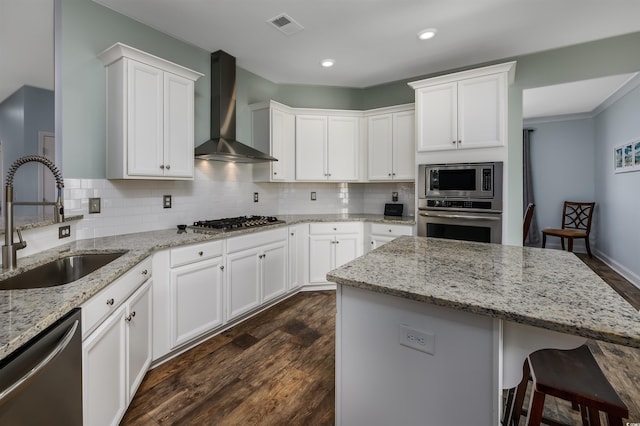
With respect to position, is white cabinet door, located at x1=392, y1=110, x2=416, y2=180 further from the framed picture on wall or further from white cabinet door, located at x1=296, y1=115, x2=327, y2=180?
the framed picture on wall

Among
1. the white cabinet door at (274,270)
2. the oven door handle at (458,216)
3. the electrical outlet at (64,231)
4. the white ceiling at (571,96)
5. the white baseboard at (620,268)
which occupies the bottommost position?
the white baseboard at (620,268)

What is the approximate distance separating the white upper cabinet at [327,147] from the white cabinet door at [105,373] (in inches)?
106

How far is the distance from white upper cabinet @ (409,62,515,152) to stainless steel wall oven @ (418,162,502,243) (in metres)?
0.24

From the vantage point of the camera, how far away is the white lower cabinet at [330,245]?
Answer: 3.63 meters

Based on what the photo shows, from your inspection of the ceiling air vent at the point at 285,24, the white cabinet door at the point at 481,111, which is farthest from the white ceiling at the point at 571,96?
the ceiling air vent at the point at 285,24

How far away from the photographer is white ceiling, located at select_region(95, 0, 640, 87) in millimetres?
2357

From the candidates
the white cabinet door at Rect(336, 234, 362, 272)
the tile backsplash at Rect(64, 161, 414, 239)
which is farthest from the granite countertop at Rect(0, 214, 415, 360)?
the white cabinet door at Rect(336, 234, 362, 272)

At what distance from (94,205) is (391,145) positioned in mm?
3071

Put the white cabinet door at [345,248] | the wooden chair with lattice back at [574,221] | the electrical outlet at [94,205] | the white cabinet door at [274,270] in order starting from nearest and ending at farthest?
the electrical outlet at [94,205], the white cabinet door at [274,270], the white cabinet door at [345,248], the wooden chair with lattice back at [574,221]

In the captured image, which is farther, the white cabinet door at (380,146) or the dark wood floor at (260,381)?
the white cabinet door at (380,146)

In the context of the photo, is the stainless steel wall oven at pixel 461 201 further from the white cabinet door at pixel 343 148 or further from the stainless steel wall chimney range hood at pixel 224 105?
the stainless steel wall chimney range hood at pixel 224 105

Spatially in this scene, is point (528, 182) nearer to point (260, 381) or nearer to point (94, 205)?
point (260, 381)

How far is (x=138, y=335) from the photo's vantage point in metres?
1.80

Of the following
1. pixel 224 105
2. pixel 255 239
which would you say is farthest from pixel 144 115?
pixel 255 239
